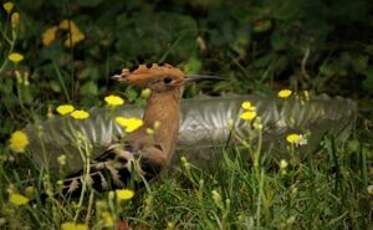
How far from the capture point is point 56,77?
18.1 ft

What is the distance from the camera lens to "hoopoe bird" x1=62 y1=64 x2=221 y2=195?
3.73m

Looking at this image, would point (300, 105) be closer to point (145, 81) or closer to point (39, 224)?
point (145, 81)

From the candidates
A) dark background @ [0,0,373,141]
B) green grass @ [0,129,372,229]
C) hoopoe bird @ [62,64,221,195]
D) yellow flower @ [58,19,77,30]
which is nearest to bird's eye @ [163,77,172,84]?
hoopoe bird @ [62,64,221,195]

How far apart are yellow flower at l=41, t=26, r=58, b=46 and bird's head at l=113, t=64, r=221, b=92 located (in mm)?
1853

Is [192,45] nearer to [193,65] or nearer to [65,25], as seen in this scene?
[193,65]

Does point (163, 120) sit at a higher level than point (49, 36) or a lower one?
higher

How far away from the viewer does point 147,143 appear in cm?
380

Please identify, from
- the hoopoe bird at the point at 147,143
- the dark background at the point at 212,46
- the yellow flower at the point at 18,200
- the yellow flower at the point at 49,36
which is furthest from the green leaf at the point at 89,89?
the yellow flower at the point at 18,200

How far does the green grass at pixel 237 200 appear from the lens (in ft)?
11.8

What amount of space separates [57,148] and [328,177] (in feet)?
3.60

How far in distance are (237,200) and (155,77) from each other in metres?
0.50

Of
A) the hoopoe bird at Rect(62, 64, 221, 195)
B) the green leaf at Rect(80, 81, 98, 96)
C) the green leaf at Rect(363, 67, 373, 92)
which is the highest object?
the hoopoe bird at Rect(62, 64, 221, 195)

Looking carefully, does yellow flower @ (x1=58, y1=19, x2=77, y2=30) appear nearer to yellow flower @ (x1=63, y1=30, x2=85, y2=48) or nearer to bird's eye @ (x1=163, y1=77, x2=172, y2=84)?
yellow flower @ (x1=63, y1=30, x2=85, y2=48)

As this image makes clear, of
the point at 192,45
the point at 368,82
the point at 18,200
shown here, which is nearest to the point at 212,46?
the point at 192,45
